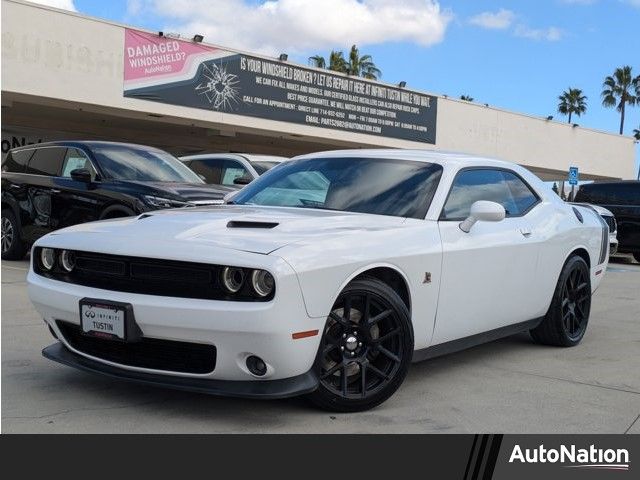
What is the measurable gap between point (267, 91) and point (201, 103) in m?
2.72

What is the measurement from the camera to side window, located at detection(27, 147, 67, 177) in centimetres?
998

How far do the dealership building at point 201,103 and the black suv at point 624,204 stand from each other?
7965mm

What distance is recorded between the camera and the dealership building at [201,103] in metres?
20.0

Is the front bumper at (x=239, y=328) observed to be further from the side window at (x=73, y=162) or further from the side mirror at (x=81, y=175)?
the side window at (x=73, y=162)

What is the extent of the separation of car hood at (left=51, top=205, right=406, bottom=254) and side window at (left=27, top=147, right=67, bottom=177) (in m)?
5.82

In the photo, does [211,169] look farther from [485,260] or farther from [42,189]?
[485,260]

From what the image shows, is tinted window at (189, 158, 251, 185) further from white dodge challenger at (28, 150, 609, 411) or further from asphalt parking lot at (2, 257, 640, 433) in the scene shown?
white dodge challenger at (28, 150, 609, 411)

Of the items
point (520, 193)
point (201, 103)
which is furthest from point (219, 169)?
point (201, 103)

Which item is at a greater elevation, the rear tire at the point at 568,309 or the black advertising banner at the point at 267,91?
the black advertising banner at the point at 267,91

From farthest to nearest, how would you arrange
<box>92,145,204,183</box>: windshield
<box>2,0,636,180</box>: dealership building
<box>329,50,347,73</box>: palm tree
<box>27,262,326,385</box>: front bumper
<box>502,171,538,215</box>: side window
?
<box>329,50,347,73</box>: palm tree, <box>2,0,636,180</box>: dealership building, <box>92,145,204,183</box>: windshield, <box>502,171,538,215</box>: side window, <box>27,262,326,385</box>: front bumper

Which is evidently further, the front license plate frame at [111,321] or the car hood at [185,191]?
the car hood at [185,191]

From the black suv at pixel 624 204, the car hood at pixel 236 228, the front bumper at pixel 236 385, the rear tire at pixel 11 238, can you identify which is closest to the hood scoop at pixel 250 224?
the car hood at pixel 236 228

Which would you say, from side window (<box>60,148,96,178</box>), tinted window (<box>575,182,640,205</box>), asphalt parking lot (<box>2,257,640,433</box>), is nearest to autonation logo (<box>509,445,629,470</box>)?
asphalt parking lot (<box>2,257,640,433</box>)

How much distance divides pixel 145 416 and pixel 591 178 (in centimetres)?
4120
